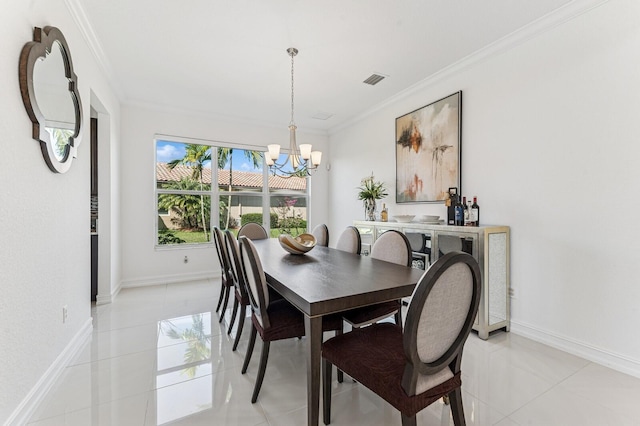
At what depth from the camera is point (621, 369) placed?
6.90 ft

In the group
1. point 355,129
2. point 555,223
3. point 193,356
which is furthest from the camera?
point 355,129

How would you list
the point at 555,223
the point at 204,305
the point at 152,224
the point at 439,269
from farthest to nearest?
the point at 152,224 < the point at 204,305 < the point at 555,223 < the point at 439,269

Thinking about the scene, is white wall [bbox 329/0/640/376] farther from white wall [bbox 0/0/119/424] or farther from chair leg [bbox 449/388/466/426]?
white wall [bbox 0/0/119/424]

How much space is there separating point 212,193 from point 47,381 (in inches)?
140

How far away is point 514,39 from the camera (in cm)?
274

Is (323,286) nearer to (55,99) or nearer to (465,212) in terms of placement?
(465,212)

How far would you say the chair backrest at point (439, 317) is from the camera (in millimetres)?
1094

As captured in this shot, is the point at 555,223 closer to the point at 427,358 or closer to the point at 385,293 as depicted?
the point at 385,293

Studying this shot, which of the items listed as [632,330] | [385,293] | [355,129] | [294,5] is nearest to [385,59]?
[294,5]

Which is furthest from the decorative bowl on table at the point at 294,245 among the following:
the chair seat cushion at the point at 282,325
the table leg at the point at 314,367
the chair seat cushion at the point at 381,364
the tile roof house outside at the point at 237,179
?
the tile roof house outside at the point at 237,179

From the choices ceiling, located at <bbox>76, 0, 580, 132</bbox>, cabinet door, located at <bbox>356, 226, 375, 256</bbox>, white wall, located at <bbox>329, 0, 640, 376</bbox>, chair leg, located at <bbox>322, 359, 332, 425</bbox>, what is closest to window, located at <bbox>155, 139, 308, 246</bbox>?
ceiling, located at <bbox>76, 0, 580, 132</bbox>

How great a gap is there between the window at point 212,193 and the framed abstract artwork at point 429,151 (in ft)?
8.13

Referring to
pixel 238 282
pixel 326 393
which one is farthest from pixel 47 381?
pixel 326 393

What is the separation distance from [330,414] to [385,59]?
133 inches
